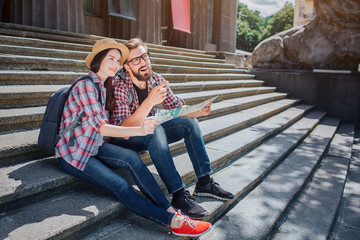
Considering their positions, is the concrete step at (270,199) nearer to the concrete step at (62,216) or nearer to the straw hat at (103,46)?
the concrete step at (62,216)

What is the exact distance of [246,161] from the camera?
3.71 meters

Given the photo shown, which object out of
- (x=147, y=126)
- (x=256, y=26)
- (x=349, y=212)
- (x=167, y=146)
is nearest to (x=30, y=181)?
(x=147, y=126)

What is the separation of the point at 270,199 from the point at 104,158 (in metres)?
1.69

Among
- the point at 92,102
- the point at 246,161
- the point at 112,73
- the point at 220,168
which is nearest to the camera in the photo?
the point at 92,102

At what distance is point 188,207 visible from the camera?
2.29 meters

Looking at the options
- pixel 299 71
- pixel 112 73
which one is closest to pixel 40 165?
pixel 112 73

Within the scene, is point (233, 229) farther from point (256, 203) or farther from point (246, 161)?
point (246, 161)

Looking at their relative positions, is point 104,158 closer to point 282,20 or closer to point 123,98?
point 123,98

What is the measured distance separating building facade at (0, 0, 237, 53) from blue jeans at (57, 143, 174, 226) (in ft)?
18.4

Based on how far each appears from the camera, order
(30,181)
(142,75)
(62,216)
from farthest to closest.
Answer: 1. (142,75)
2. (30,181)
3. (62,216)

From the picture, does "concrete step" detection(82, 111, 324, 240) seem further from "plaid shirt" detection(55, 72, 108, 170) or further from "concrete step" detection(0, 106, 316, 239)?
"plaid shirt" detection(55, 72, 108, 170)

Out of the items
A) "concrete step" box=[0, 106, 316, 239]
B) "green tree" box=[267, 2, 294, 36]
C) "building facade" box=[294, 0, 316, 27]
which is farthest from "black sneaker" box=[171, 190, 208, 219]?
"building facade" box=[294, 0, 316, 27]

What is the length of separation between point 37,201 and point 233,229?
1477 millimetres

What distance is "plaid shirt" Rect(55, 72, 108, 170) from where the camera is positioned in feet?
6.57
